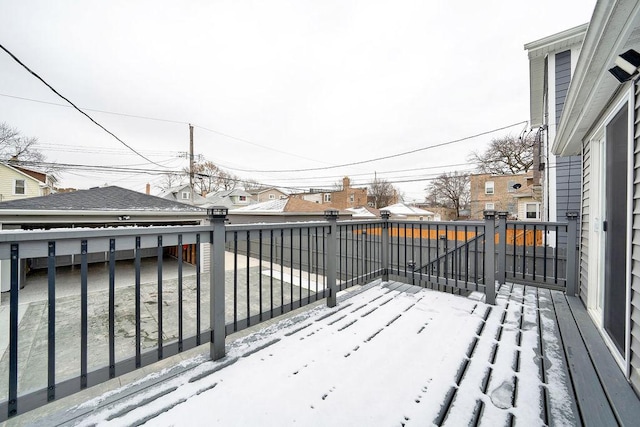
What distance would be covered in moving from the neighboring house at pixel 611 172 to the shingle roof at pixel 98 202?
36.9 feet

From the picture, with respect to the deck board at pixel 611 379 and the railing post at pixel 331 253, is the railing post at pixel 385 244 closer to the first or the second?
the railing post at pixel 331 253

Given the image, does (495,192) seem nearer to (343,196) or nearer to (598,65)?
(343,196)

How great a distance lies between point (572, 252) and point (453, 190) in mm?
28368

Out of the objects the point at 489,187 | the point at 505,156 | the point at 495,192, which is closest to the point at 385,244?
the point at 495,192

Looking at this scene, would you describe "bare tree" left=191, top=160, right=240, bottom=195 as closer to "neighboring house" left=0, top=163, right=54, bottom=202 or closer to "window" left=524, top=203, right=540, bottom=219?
"neighboring house" left=0, top=163, right=54, bottom=202

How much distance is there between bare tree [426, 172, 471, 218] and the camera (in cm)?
2788

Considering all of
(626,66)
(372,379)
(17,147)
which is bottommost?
(372,379)

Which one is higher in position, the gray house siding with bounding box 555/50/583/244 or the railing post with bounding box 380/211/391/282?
the gray house siding with bounding box 555/50/583/244

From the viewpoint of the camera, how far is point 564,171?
6805 mm

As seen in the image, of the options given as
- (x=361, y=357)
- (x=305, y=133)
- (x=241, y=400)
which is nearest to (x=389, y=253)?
(x=361, y=357)

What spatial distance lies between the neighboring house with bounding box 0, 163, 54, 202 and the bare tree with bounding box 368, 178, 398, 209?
107ft

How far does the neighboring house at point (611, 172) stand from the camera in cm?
146

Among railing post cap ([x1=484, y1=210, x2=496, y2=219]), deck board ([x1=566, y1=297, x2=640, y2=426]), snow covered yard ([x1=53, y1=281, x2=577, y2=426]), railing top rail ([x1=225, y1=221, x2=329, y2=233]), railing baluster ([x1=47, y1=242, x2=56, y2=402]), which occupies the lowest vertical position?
snow covered yard ([x1=53, y1=281, x2=577, y2=426])

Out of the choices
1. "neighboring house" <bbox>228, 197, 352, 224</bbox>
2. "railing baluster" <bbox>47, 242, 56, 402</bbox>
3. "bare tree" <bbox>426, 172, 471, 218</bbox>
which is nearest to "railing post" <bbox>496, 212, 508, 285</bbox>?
"railing baluster" <bbox>47, 242, 56, 402</bbox>
